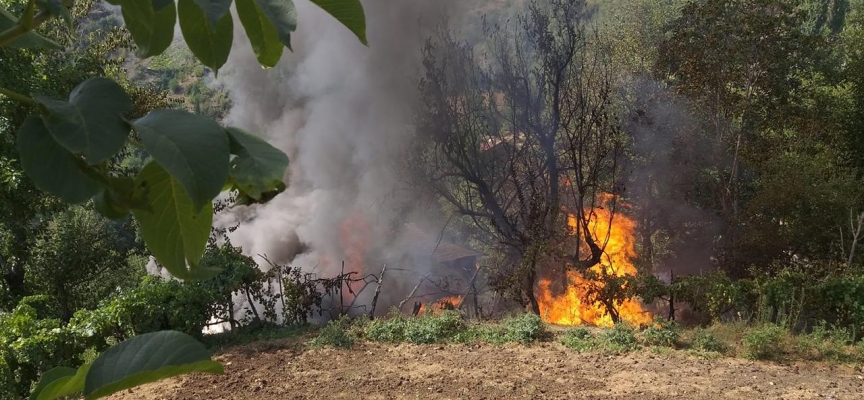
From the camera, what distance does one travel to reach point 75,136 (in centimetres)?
33

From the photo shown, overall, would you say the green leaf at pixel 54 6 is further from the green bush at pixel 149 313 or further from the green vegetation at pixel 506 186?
the green bush at pixel 149 313

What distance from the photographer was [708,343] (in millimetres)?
6352

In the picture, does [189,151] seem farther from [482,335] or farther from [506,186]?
[506,186]

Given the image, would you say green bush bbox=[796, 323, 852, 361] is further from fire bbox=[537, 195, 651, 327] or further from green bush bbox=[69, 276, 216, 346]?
green bush bbox=[69, 276, 216, 346]

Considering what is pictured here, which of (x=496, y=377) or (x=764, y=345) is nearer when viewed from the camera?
(x=496, y=377)

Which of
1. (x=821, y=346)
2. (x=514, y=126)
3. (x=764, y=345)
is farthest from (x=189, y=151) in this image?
(x=514, y=126)

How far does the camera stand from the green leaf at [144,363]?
14.4 inches

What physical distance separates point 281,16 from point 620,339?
21.5ft

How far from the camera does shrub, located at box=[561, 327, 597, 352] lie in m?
6.52

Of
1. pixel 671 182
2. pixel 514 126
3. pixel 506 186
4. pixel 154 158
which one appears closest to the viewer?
pixel 154 158

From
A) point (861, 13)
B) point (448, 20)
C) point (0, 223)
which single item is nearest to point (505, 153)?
point (448, 20)

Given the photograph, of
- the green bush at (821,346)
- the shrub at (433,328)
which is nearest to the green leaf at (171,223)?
the shrub at (433,328)

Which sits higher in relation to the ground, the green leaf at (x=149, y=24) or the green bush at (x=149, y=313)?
the green bush at (x=149, y=313)

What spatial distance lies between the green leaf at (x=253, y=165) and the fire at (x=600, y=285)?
317 inches
